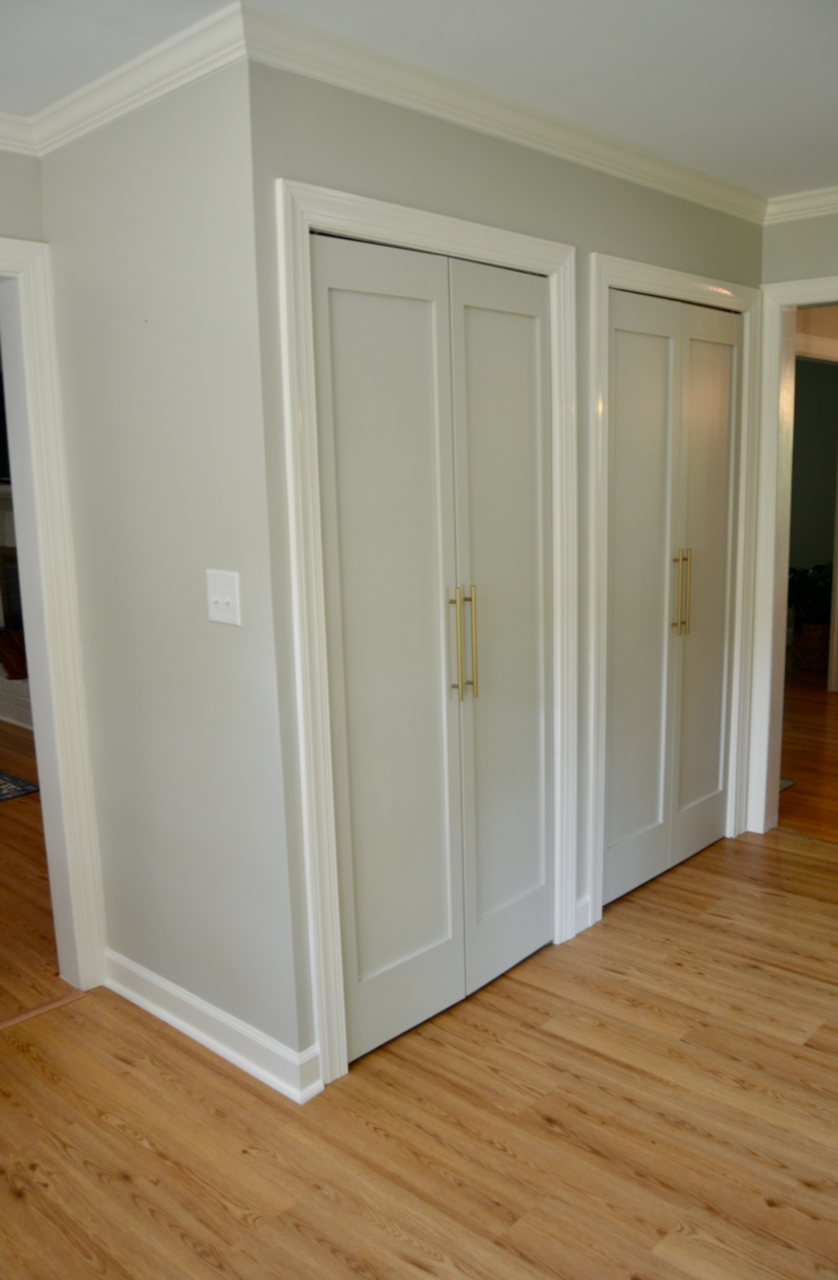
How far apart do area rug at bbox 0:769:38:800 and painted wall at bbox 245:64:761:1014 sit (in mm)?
2990

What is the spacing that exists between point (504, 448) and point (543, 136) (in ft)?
2.85

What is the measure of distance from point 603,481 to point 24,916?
2495 mm

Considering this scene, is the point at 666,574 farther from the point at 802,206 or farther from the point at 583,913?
the point at 802,206

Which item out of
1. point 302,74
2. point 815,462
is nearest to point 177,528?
point 302,74

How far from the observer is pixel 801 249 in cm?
365

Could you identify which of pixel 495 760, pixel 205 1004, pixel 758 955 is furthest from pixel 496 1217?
pixel 758 955

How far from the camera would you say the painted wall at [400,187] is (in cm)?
210

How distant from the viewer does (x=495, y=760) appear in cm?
283

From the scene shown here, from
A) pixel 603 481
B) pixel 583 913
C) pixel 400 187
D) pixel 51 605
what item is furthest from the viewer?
pixel 583 913

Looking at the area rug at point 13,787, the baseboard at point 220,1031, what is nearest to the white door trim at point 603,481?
the baseboard at point 220,1031

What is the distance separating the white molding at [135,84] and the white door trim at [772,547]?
2.44m

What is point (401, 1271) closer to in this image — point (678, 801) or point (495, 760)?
point (495, 760)

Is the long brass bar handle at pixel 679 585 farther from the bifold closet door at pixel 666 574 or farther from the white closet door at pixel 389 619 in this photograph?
the white closet door at pixel 389 619

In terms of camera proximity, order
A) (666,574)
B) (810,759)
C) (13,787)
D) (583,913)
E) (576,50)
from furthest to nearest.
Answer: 1. (810,759)
2. (13,787)
3. (666,574)
4. (583,913)
5. (576,50)
